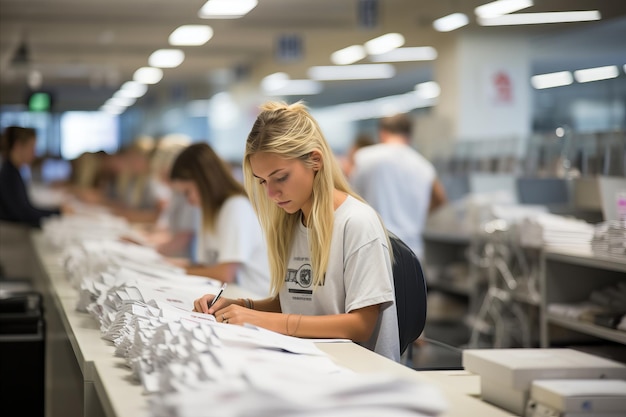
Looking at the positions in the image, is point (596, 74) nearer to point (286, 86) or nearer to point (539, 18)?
point (539, 18)

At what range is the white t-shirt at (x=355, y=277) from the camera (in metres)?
2.58

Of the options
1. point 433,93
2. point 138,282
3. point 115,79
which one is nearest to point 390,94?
point 433,93

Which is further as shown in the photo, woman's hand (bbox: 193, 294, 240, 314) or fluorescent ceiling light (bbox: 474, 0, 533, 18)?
fluorescent ceiling light (bbox: 474, 0, 533, 18)

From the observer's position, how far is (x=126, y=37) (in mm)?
11078

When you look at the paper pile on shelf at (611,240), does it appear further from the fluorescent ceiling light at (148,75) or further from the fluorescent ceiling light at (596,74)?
→ the fluorescent ceiling light at (148,75)

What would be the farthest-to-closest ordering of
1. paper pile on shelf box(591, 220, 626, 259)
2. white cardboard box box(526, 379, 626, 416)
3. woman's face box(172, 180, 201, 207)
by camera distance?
woman's face box(172, 180, 201, 207), paper pile on shelf box(591, 220, 626, 259), white cardboard box box(526, 379, 626, 416)

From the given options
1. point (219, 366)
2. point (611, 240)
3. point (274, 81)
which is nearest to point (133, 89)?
point (274, 81)

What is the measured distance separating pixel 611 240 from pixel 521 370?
8.54ft

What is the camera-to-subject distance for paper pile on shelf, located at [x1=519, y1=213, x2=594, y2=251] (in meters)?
5.06

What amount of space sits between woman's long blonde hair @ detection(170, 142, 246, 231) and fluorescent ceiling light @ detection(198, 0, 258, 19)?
11.0 feet

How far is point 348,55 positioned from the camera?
481 inches

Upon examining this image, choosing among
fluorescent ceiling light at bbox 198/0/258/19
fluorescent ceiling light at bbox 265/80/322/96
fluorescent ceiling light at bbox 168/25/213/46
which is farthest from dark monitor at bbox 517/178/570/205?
fluorescent ceiling light at bbox 265/80/322/96

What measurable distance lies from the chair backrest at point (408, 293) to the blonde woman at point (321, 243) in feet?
0.28

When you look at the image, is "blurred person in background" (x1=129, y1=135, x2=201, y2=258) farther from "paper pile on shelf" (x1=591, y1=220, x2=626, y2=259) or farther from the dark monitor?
the dark monitor
